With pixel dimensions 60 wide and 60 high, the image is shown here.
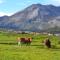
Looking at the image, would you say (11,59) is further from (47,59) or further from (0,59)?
(47,59)

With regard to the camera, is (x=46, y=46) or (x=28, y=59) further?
(x=46, y=46)

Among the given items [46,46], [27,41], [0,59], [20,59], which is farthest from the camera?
[27,41]

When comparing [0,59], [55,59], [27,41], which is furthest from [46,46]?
[0,59]

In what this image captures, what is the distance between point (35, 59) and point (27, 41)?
2066cm

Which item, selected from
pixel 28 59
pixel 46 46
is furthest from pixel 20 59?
pixel 46 46

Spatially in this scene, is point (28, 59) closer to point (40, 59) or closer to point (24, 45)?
point (40, 59)

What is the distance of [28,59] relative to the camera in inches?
1131

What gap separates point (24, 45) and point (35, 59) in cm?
2098

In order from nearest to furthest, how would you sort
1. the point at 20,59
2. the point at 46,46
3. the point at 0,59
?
the point at 0,59 < the point at 20,59 < the point at 46,46

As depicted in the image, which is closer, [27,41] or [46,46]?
[46,46]

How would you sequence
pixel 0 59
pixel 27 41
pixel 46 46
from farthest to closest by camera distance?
1. pixel 27 41
2. pixel 46 46
3. pixel 0 59

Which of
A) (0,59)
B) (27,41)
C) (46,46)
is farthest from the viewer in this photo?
(27,41)

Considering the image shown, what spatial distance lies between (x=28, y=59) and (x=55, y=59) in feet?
8.10

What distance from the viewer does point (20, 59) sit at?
28.6 m
